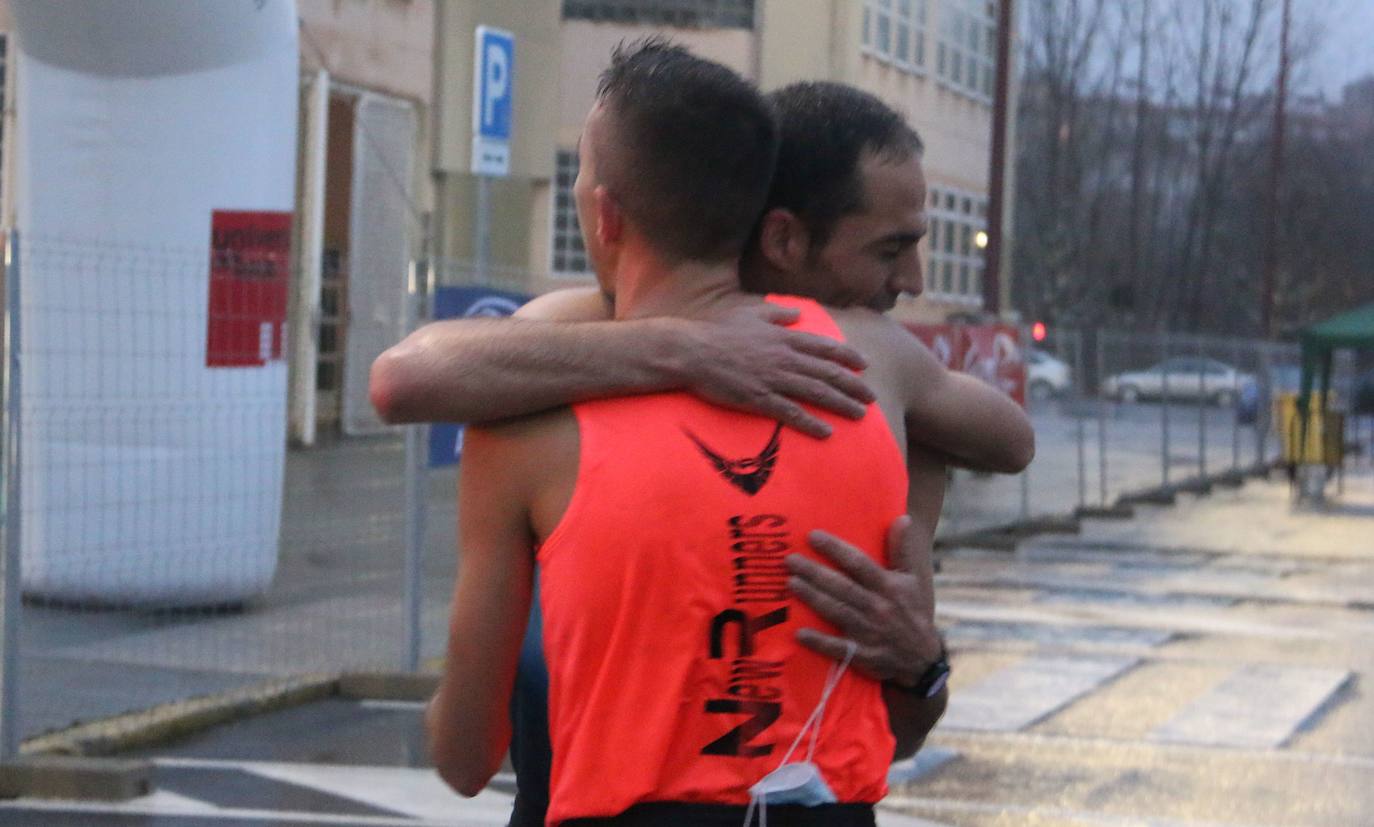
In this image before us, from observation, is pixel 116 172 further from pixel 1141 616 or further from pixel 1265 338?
pixel 1265 338

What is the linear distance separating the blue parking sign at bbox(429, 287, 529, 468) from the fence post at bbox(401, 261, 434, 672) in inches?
2.4

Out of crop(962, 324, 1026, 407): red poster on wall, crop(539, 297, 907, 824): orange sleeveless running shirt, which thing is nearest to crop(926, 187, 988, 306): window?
crop(962, 324, 1026, 407): red poster on wall

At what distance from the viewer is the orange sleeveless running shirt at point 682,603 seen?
6.82 feet

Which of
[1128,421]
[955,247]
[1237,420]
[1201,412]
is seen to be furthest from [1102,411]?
[955,247]

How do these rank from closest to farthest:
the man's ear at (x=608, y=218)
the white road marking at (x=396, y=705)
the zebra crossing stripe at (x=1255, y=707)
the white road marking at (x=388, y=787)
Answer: the man's ear at (x=608, y=218) < the white road marking at (x=388, y=787) < the zebra crossing stripe at (x=1255, y=707) < the white road marking at (x=396, y=705)

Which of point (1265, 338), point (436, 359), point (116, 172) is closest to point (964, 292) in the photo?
point (1265, 338)

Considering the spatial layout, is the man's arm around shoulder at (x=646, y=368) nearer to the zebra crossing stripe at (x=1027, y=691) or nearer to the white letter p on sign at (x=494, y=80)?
the zebra crossing stripe at (x=1027, y=691)

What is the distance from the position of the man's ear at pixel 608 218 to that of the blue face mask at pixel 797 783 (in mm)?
517

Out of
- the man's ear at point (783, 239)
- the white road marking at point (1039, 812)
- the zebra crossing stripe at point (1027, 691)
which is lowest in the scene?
the zebra crossing stripe at point (1027, 691)

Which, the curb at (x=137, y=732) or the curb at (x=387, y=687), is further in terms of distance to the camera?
the curb at (x=387, y=687)

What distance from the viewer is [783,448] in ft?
7.02

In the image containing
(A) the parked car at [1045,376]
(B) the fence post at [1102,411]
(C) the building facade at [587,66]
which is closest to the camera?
(A) the parked car at [1045,376]

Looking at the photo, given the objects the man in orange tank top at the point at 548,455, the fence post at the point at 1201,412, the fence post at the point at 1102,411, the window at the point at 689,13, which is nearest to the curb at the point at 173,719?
the man in orange tank top at the point at 548,455

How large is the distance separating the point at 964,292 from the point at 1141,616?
1031 inches
